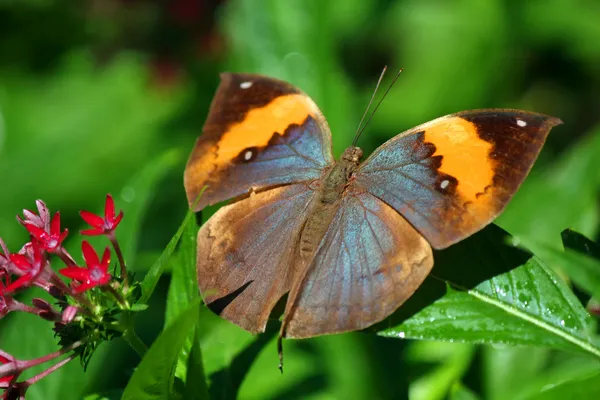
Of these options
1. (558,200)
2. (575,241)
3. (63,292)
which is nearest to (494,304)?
(575,241)

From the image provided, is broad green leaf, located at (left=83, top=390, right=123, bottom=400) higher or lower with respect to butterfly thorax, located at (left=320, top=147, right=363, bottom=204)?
lower

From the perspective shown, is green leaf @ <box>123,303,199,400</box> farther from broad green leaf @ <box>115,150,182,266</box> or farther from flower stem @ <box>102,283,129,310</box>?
broad green leaf @ <box>115,150,182,266</box>

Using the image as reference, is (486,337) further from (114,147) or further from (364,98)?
(114,147)

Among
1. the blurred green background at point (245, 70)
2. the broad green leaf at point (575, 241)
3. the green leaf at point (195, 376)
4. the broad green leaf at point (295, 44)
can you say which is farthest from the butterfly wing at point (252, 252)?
the broad green leaf at point (295, 44)

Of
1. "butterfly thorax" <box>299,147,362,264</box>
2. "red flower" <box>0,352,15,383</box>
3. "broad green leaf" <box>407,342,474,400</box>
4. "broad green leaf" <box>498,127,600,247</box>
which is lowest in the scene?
"broad green leaf" <box>407,342,474,400</box>

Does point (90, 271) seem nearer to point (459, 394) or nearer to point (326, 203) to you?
point (326, 203)

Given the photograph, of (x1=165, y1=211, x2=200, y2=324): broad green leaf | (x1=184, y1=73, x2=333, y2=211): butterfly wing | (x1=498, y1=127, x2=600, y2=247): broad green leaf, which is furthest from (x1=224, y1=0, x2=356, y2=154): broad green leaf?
(x1=165, y1=211, x2=200, y2=324): broad green leaf

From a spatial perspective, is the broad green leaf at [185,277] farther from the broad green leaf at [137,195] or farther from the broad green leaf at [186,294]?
the broad green leaf at [137,195]
